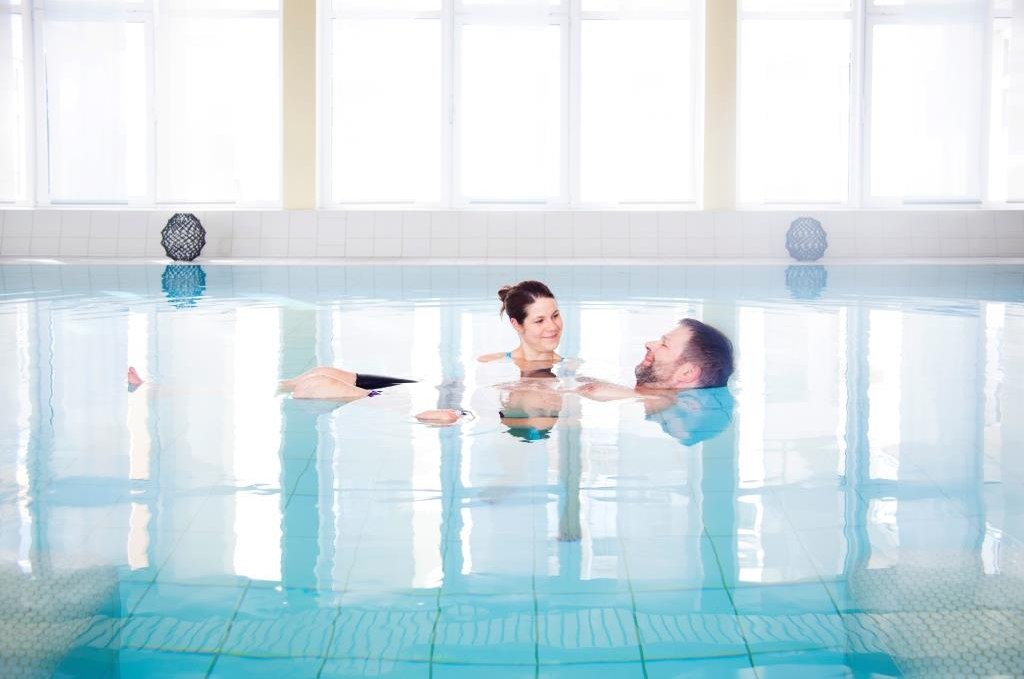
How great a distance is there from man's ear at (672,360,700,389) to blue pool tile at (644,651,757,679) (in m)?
1.89

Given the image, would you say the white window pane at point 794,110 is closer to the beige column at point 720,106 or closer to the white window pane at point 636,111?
the beige column at point 720,106

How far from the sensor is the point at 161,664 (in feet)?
4.51

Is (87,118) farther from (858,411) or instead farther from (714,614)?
(714,614)

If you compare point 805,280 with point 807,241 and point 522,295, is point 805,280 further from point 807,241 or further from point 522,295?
point 522,295

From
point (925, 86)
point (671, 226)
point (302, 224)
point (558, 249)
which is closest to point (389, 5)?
point (302, 224)

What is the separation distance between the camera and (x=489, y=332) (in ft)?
15.8

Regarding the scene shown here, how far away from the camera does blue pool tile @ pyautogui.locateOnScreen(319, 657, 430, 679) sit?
1352 mm

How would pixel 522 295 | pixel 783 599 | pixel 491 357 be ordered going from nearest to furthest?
pixel 783 599 → pixel 522 295 → pixel 491 357

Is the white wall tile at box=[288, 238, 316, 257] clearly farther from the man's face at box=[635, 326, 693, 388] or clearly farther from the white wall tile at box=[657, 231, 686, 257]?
the man's face at box=[635, 326, 693, 388]

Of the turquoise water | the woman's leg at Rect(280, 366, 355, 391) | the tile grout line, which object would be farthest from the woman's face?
the tile grout line

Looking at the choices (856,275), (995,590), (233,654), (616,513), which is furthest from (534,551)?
(856,275)

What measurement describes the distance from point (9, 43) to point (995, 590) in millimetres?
9140

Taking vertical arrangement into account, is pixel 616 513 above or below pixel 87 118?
below

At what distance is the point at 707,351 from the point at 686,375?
0.11 m
